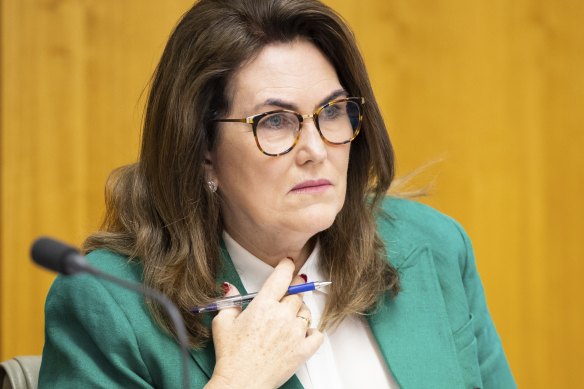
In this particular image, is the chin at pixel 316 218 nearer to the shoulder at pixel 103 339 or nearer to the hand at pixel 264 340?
the hand at pixel 264 340

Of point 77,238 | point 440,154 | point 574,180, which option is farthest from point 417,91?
point 77,238

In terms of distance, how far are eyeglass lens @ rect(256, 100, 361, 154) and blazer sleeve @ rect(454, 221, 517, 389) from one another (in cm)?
49

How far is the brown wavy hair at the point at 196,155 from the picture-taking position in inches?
72.8

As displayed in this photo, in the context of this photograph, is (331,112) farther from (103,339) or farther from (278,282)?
(103,339)

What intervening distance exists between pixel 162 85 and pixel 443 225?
75 cm

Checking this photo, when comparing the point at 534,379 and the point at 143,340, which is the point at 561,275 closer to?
the point at 534,379

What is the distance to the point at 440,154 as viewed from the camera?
10.1 ft

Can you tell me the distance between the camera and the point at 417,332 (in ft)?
6.55


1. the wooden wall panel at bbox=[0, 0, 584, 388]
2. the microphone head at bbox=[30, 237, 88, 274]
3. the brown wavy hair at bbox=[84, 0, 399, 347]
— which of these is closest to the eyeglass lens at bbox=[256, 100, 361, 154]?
the brown wavy hair at bbox=[84, 0, 399, 347]

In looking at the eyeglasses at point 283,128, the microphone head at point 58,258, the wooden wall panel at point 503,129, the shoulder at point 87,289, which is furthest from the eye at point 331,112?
the wooden wall panel at point 503,129

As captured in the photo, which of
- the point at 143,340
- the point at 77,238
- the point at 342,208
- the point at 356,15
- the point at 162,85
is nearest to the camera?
the point at 143,340

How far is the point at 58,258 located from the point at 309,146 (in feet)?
2.50

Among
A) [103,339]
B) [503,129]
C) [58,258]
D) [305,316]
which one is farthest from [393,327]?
[503,129]

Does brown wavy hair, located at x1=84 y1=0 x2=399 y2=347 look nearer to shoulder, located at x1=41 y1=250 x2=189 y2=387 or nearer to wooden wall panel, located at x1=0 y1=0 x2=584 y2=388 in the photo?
shoulder, located at x1=41 y1=250 x2=189 y2=387
